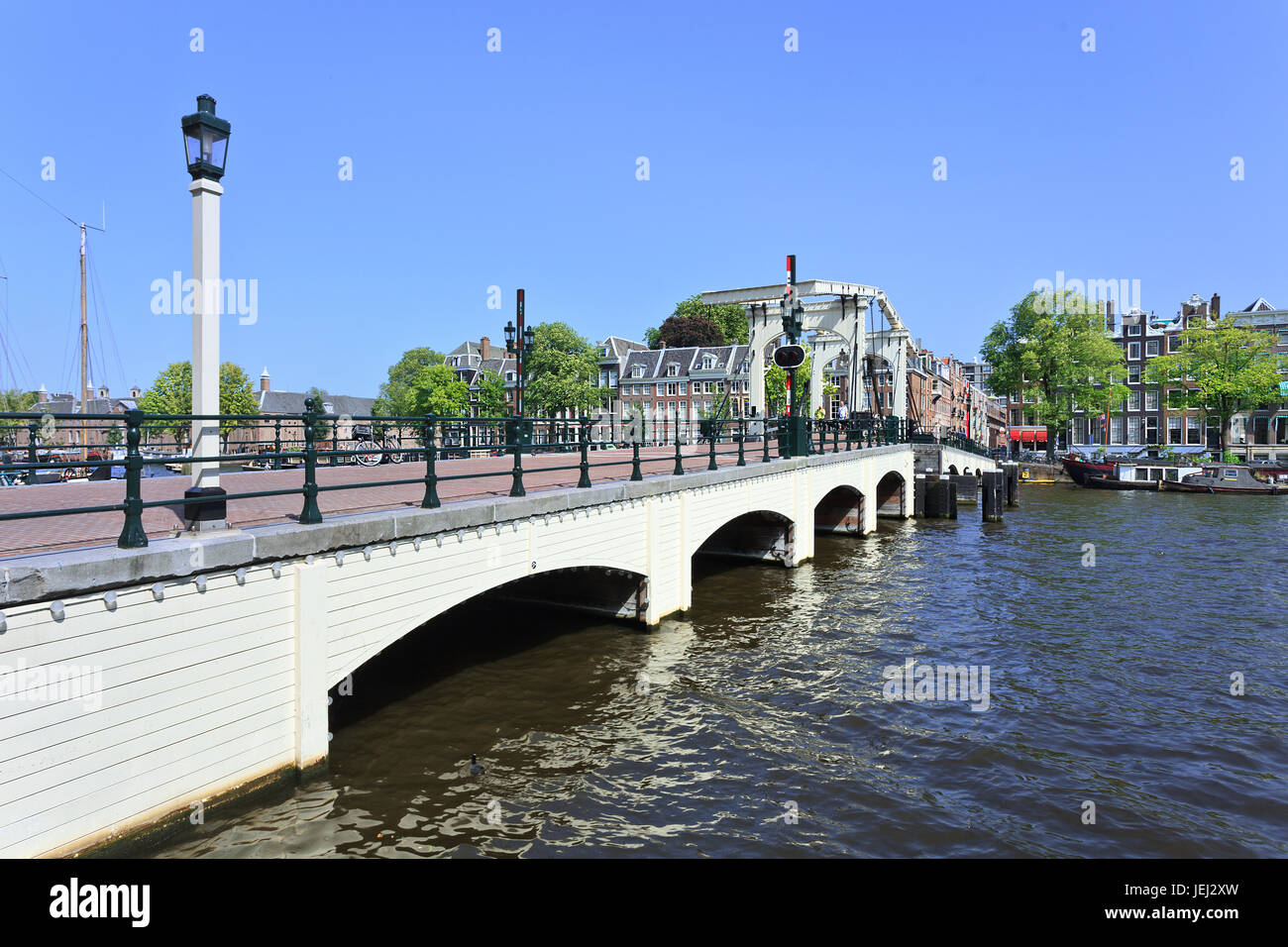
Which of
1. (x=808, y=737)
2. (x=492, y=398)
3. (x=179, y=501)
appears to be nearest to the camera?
(x=179, y=501)

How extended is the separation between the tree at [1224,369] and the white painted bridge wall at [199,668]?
66.3 metres

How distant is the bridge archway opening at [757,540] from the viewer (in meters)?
19.2

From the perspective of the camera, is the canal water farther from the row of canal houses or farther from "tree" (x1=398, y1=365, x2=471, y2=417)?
"tree" (x1=398, y1=365, x2=471, y2=417)

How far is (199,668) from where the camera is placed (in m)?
5.68

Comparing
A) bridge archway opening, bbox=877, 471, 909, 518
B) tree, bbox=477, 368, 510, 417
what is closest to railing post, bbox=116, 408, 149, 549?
bridge archway opening, bbox=877, 471, 909, 518

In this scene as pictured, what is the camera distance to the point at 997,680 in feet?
35.8

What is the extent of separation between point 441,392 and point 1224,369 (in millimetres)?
63869

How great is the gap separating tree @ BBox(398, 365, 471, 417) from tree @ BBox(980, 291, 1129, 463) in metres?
48.3

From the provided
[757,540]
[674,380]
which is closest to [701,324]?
[674,380]

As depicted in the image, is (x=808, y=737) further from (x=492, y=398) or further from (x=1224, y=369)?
(x=1224, y=369)
